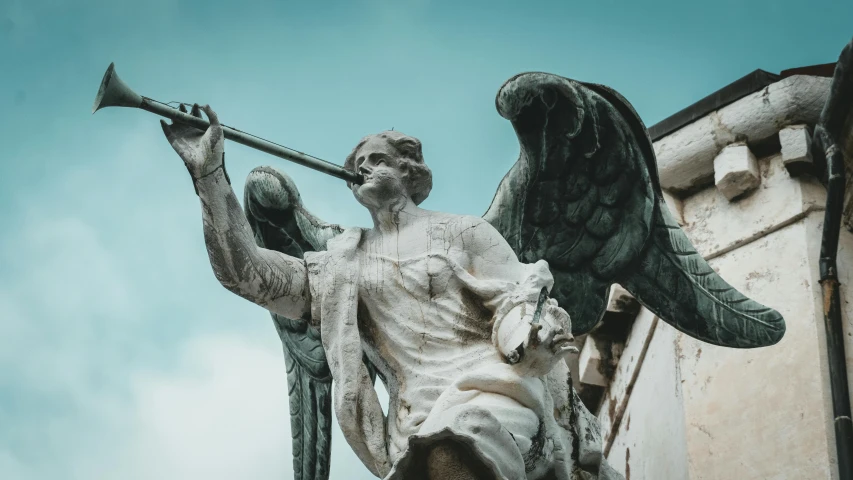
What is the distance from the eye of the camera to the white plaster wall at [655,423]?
11.5m

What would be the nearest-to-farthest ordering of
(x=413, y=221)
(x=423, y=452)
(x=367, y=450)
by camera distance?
(x=423, y=452) → (x=367, y=450) → (x=413, y=221)

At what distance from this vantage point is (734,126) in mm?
12195

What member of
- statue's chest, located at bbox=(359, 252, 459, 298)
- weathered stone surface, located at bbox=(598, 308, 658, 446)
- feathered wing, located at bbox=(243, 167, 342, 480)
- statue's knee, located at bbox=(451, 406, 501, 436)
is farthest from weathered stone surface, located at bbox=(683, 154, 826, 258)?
statue's knee, located at bbox=(451, 406, 501, 436)

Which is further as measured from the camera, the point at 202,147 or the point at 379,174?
the point at 379,174

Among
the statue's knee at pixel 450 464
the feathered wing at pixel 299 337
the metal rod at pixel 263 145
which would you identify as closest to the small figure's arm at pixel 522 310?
the metal rod at pixel 263 145

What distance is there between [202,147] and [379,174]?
2.87 ft

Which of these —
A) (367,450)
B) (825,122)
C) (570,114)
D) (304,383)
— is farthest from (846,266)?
(367,450)

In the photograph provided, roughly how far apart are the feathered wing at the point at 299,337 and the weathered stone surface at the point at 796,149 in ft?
13.5

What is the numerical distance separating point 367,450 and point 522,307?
0.84 metres

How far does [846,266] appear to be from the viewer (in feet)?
38.1

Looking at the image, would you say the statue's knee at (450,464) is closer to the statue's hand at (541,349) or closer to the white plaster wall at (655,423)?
the statue's hand at (541,349)

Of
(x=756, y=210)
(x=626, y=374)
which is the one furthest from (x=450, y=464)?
(x=626, y=374)

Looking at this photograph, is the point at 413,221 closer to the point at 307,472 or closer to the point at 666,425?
the point at 307,472

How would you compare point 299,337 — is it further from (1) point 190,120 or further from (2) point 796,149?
(2) point 796,149
